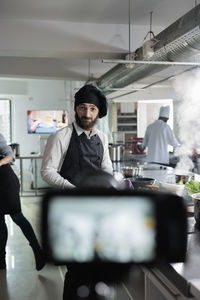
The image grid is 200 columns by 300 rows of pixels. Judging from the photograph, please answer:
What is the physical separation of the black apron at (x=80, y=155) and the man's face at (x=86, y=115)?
8 cm

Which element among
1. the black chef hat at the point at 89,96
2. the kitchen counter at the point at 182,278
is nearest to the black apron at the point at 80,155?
the black chef hat at the point at 89,96

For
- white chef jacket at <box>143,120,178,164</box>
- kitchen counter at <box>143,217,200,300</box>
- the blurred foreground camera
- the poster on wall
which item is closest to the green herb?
kitchen counter at <box>143,217,200,300</box>

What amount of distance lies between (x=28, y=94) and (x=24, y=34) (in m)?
7.09

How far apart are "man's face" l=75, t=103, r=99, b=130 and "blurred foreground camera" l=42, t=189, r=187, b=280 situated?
1497 millimetres

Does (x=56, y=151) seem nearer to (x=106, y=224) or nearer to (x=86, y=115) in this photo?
(x=86, y=115)

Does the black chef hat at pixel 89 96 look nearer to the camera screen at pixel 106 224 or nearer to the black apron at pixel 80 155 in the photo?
the black apron at pixel 80 155

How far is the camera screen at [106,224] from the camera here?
15.6 inches

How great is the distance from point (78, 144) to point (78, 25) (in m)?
3.42

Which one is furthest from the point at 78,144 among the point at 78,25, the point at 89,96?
the point at 78,25

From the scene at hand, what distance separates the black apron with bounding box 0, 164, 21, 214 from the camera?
312 centimetres

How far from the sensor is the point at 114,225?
1.31 feet

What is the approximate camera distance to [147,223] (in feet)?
1.33

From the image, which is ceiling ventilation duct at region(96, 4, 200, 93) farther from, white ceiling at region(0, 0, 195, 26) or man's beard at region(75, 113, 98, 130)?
man's beard at region(75, 113, 98, 130)

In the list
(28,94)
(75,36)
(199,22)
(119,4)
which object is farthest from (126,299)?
(28,94)
